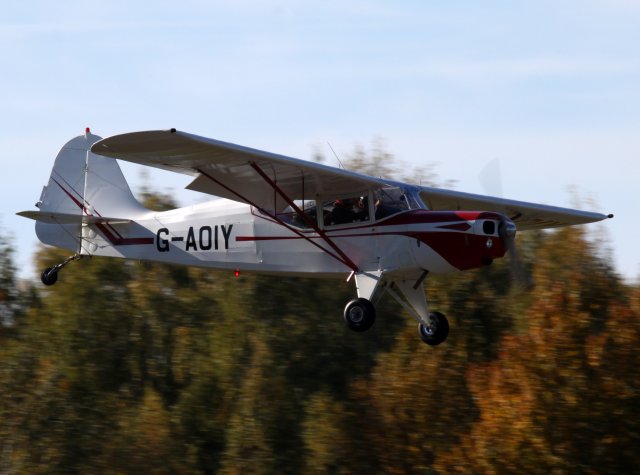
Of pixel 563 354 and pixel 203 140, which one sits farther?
pixel 563 354

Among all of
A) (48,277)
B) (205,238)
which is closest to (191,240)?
(205,238)

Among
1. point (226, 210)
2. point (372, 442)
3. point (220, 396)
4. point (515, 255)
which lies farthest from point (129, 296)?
point (515, 255)

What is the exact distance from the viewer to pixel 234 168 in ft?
50.0

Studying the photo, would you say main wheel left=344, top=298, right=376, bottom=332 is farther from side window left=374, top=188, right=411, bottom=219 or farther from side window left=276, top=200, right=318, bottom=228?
side window left=276, top=200, right=318, bottom=228

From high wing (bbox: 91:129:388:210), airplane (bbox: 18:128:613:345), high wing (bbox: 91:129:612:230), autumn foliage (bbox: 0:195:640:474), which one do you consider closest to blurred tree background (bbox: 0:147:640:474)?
autumn foliage (bbox: 0:195:640:474)

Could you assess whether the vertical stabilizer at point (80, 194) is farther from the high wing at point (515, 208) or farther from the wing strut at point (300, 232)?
the high wing at point (515, 208)

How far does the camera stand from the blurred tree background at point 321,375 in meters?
23.5

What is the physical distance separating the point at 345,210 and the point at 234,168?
5.24ft

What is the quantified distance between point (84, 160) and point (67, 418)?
11660mm

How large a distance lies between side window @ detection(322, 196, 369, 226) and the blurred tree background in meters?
8.90

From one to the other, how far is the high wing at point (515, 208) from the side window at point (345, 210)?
1.83 m

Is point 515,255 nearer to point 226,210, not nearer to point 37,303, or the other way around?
point 226,210

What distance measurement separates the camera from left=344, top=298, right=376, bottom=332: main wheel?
15.2 m

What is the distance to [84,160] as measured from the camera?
20.1 m
